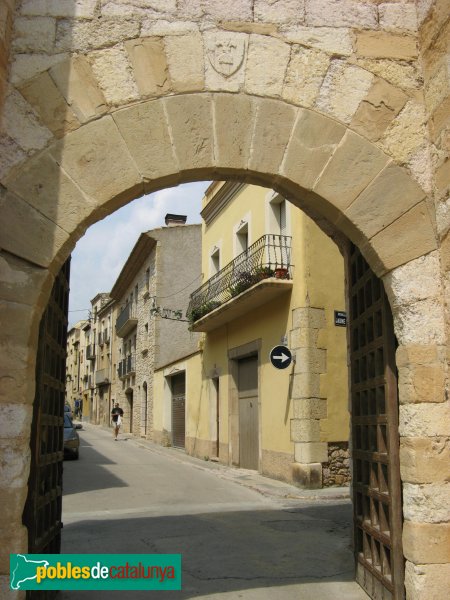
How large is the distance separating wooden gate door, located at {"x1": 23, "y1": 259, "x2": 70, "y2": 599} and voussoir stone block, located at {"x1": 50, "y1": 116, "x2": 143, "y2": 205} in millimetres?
866

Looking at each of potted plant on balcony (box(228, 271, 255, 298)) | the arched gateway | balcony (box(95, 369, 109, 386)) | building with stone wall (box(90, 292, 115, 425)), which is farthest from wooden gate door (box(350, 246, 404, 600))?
balcony (box(95, 369, 109, 386))

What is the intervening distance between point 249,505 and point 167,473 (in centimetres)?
433

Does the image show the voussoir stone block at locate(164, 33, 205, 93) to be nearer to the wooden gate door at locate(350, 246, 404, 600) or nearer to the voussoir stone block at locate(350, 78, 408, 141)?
the voussoir stone block at locate(350, 78, 408, 141)

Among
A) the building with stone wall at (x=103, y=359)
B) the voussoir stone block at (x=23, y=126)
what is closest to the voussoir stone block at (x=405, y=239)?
the voussoir stone block at (x=23, y=126)

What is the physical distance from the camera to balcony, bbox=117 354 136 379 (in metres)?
27.8

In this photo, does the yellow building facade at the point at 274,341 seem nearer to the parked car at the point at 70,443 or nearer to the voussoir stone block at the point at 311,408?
the voussoir stone block at the point at 311,408

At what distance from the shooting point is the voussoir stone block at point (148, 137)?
3.38 meters

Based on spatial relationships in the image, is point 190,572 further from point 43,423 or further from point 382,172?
point 382,172

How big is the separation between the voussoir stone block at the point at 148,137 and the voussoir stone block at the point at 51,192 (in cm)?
39

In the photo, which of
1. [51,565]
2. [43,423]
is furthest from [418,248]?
[51,565]

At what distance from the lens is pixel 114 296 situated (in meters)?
33.8

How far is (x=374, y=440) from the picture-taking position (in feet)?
13.1

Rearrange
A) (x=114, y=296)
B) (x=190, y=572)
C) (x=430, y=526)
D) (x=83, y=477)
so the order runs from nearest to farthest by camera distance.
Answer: (x=430, y=526), (x=190, y=572), (x=83, y=477), (x=114, y=296)

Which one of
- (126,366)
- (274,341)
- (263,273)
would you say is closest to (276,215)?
(263,273)
